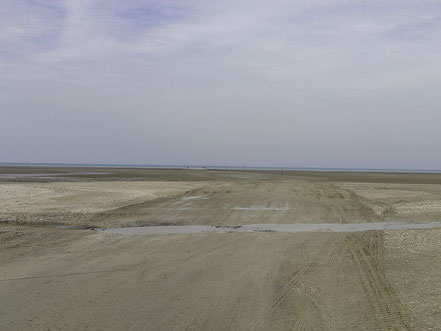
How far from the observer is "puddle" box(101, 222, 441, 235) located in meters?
14.3

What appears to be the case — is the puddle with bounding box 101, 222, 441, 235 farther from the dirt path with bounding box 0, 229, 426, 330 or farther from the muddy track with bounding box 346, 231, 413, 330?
the muddy track with bounding box 346, 231, 413, 330

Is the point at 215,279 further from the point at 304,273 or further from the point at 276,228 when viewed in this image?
the point at 276,228

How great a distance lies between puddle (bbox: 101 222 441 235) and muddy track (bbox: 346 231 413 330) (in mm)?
2666

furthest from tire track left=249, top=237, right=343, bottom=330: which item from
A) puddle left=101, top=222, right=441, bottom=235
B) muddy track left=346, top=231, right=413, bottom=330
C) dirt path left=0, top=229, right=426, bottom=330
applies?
puddle left=101, top=222, right=441, bottom=235

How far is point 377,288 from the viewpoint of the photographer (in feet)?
24.9

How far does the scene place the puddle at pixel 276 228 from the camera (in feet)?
47.0

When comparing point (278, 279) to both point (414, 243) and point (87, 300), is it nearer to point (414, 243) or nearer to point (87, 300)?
point (87, 300)

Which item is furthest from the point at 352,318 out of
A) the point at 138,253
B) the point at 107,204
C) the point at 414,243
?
the point at 107,204

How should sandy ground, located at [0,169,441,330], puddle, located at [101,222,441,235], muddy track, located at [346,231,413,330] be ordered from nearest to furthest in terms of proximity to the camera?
muddy track, located at [346,231,413,330]
sandy ground, located at [0,169,441,330]
puddle, located at [101,222,441,235]

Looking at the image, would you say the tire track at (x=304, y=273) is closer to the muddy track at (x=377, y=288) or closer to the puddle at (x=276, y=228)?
the muddy track at (x=377, y=288)

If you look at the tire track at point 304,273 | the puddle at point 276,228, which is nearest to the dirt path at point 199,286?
the tire track at point 304,273

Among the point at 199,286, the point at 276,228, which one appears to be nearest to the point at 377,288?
the point at 199,286

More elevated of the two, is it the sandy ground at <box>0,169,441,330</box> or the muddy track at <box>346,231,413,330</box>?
the muddy track at <box>346,231,413,330</box>

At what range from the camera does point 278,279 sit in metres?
8.20
